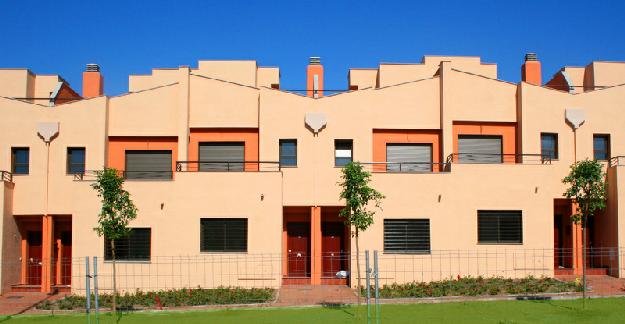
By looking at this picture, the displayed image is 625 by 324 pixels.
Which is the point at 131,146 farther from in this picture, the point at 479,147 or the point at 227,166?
the point at 479,147

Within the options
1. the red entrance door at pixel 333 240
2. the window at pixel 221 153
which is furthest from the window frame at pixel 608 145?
the window at pixel 221 153

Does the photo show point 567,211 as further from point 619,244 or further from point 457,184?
point 457,184

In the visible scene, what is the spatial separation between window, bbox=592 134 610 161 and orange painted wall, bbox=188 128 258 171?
48.0 feet

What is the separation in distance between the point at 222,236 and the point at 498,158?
1258 centimetres

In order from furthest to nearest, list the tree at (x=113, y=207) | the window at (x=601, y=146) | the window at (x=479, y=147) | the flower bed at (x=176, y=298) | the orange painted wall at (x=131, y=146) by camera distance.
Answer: the window at (x=479, y=147) < the orange painted wall at (x=131, y=146) < the window at (x=601, y=146) < the flower bed at (x=176, y=298) < the tree at (x=113, y=207)

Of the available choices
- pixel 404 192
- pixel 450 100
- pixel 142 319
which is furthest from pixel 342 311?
pixel 450 100

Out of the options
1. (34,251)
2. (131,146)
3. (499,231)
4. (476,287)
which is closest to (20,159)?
(34,251)

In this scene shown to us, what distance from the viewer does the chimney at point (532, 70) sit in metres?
34.1

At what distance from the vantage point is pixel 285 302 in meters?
21.6

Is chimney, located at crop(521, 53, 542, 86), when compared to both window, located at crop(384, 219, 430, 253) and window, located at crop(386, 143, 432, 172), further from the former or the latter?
window, located at crop(384, 219, 430, 253)

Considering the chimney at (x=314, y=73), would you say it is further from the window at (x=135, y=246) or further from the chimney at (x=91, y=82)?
the window at (x=135, y=246)

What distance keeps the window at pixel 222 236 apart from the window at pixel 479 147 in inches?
406

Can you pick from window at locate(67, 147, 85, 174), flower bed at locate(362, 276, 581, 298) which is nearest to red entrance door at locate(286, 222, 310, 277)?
flower bed at locate(362, 276, 581, 298)

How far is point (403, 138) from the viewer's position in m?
29.1
